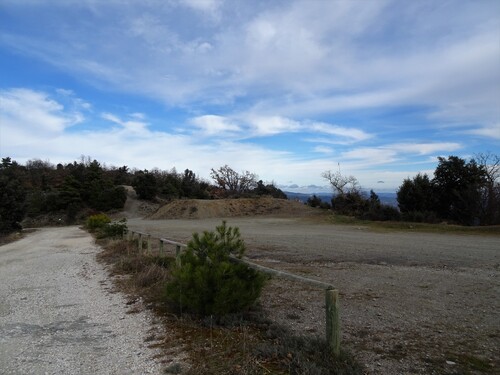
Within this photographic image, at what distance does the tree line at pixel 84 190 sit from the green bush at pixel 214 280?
31.4m

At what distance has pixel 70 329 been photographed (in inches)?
213

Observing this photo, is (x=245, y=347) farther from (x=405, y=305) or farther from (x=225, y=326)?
(x=405, y=305)

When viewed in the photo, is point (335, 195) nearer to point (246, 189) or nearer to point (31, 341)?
point (246, 189)

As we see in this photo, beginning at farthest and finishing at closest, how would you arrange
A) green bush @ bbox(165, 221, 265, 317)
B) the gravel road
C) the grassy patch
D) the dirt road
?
green bush @ bbox(165, 221, 265, 317) < the dirt road < the gravel road < the grassy patch

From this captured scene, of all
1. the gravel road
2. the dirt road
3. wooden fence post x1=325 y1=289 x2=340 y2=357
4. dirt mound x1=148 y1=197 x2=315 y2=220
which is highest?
dirt mound x1=148 y1=197 x2=315 y2=220

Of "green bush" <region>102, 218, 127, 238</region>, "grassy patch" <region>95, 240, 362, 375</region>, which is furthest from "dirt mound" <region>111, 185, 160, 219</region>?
"grassy patch" <region>95, 240, 362, 375</region>

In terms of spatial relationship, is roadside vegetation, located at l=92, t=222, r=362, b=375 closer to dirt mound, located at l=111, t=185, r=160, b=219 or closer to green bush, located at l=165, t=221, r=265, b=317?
green bush, located at l=165, t=221, r=265, b=317

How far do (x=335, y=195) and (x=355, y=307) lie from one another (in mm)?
35892

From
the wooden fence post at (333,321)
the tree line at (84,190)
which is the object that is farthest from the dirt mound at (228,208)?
the wooden fence post at (333,321)

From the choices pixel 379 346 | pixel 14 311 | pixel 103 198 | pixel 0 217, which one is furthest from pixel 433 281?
pixel 103 198

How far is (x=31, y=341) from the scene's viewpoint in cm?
494

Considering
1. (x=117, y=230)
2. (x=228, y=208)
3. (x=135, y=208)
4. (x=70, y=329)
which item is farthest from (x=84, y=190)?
(x=70, y=329)

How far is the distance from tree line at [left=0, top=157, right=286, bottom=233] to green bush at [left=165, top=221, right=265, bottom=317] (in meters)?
31.4

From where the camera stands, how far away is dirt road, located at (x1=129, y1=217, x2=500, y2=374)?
4.25 metres
